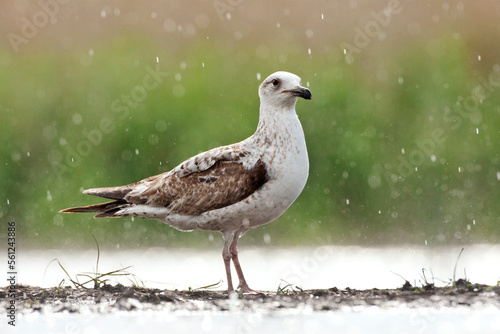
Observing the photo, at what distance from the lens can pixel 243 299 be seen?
7.22 meters

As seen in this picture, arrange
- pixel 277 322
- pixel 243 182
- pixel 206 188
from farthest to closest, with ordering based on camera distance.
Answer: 1. pixel 206 188
2. pixel 243 182
3. pixel 277 322

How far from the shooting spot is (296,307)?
659 centimetres

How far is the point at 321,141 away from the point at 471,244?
2739mm

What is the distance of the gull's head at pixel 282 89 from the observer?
7840 mm

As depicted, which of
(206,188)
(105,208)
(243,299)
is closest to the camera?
(243,299)

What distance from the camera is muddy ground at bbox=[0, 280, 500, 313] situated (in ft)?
21.7

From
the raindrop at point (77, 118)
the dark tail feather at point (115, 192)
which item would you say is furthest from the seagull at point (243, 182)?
the raindrop at point (77, 118)

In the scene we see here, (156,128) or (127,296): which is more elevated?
(156,128)

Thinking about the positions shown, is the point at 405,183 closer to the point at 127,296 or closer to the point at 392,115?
the point at 392,115

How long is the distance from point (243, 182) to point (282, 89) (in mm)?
970

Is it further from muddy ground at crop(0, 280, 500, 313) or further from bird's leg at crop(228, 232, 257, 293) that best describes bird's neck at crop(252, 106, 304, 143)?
muddy ground at crop(0, 280, 500, 313)

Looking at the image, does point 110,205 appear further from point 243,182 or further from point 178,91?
point 178,91

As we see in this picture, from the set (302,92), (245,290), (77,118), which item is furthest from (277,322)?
(77,118)

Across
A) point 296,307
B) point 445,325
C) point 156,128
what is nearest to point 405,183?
point 156,128
